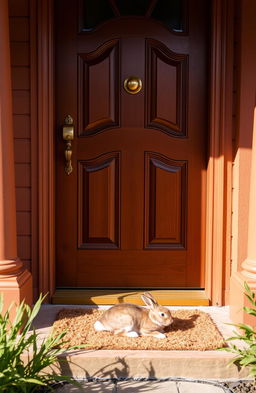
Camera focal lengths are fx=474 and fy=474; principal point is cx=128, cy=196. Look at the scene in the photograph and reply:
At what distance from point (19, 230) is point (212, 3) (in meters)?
2.07

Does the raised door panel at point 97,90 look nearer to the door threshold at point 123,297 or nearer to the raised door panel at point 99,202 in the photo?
the raised door panel at point 99,202

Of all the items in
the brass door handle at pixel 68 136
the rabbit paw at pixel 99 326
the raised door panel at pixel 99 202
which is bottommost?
the rabbit paw at pixel 99 326

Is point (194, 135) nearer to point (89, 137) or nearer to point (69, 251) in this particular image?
point (89, 137)

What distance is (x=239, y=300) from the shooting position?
284cm

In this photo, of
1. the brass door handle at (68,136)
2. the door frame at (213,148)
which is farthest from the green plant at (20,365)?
the brass door handle at (68,136)

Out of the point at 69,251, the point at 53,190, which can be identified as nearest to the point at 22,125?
the point at 53,190

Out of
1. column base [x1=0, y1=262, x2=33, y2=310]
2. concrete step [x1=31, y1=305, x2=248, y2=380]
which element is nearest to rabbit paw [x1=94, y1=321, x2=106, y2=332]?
concrete step [x1=31, y1=305, x2=248, y2=380]

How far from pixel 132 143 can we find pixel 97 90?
0.46 meters

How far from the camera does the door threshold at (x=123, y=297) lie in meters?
3.28

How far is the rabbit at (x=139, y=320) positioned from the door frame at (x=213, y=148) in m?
0.78

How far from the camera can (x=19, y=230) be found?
330 centimetres

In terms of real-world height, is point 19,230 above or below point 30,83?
below

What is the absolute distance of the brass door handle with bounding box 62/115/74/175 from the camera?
11.1 feet

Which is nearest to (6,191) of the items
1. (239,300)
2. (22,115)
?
(22,115)
